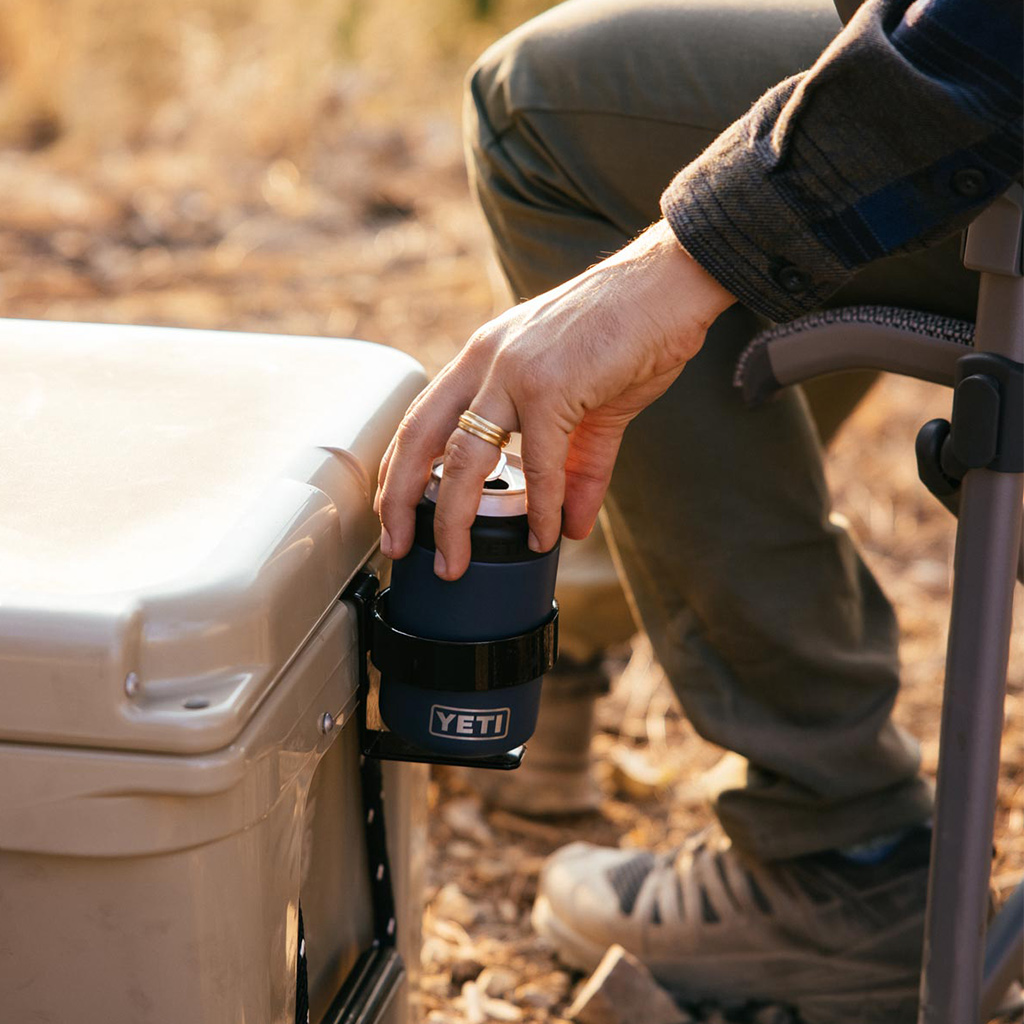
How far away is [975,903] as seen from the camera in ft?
3.37

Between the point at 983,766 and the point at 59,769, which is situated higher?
the point at 59,769

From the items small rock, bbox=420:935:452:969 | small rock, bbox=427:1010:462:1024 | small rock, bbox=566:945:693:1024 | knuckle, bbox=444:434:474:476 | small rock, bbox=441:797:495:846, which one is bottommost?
small rock, bbox=441:797:495:846

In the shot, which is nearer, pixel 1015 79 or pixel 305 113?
pixel 1015 79

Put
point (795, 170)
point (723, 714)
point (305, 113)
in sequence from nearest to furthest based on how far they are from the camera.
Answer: point (795, 170) → point (723, 714) → point (305, 113)

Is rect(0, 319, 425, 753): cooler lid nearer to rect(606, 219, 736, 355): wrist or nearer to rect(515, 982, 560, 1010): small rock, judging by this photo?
rect(606, 219, 736, 355): wrist

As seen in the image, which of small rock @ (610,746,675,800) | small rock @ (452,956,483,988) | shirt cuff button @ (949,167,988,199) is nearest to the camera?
shirt cuff button @ (949,167,988,199)

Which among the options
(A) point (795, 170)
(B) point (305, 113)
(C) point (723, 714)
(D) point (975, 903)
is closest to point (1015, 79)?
(A) point (795, 170)

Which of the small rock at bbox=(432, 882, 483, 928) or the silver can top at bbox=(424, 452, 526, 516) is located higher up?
the silver can top at bbox=(424, 452, 526, 516)

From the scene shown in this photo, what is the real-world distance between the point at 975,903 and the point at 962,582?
25cm

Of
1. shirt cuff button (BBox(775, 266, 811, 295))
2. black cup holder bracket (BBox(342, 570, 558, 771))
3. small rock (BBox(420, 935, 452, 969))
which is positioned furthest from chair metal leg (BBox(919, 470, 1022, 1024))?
small rock (BBox(420, 935, 452, 969))

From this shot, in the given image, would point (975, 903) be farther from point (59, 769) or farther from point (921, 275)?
point (59, 769)

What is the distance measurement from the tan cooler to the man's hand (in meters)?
0.08

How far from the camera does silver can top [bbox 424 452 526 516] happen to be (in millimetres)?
879

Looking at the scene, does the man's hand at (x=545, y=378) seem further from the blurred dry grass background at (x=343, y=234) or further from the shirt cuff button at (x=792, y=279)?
the blurred dry grass background at (x=343, y=234)
